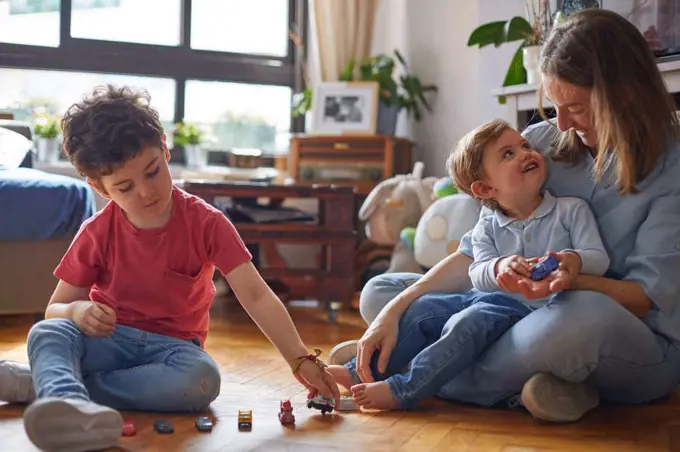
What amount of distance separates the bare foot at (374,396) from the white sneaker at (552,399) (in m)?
0.23

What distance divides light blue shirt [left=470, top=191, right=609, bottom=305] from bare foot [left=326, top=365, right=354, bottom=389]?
30 centimetres

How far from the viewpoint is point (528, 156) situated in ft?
5.90

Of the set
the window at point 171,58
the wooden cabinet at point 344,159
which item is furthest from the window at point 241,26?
the wooden cabinet at point 344,159

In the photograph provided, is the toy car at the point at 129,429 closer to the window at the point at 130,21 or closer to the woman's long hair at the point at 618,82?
the woman's long hair at the point at 618,82

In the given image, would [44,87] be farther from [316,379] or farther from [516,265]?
[516,265]

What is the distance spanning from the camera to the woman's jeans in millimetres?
1608

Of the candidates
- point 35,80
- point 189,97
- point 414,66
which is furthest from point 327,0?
point 35,80

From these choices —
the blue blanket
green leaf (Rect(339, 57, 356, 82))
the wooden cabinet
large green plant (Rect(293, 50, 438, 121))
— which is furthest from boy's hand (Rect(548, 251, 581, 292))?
green leaf (Rect(339, 57, 356, 82))

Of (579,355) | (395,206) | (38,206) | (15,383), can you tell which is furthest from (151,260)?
(395,206)

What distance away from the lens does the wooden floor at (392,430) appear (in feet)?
4.79

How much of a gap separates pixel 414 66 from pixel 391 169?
520mm

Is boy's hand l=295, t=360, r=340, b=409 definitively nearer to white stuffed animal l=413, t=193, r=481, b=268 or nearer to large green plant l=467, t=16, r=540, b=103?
white stuffed animal l=413, t=193, r=481, b=268

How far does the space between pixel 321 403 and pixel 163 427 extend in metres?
0.28

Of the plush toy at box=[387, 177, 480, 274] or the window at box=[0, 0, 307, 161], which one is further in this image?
the window at box=[0, 0, 307, 161]
